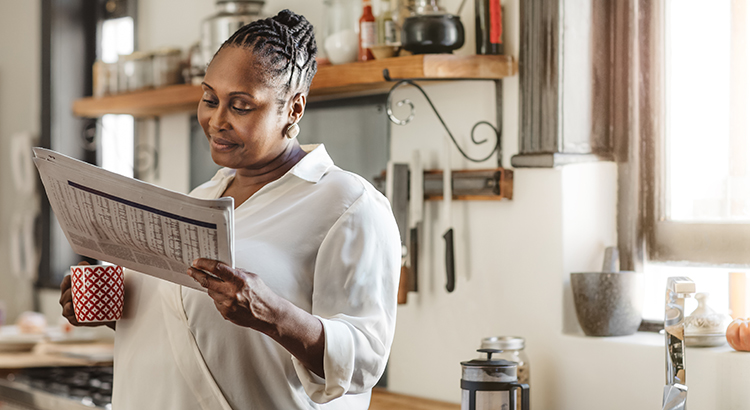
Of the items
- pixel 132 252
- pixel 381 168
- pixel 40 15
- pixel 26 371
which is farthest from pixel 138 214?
pixel 40 15

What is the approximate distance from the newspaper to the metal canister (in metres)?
1.33

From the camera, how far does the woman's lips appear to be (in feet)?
3.24

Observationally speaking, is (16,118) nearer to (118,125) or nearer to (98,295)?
(118,125)

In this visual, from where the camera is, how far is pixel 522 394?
1.43 m

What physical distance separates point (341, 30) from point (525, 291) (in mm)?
748

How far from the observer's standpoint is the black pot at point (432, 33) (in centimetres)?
163

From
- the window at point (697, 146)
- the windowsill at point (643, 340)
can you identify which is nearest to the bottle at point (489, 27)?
the window at point (697, 146)

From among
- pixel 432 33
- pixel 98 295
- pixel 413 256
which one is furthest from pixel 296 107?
pixel 413 256

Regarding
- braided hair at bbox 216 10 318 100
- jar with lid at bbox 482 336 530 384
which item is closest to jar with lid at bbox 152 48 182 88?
jar with lid at bbox 482 336 530 384

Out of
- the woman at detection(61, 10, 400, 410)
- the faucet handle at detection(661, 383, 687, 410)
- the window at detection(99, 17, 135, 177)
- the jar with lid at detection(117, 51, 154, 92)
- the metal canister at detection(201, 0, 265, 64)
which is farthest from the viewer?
the window at detection(99, 17, 135, 177)

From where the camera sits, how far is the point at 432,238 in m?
1.87

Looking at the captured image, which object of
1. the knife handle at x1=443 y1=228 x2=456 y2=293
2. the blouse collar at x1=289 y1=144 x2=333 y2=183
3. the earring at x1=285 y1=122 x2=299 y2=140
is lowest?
the knife handle at x1=443 y1=228 x2=456 y2=293

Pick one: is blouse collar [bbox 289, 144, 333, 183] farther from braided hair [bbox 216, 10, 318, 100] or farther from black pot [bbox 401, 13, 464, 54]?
black pot [bbox 401, 13, 464, 54]

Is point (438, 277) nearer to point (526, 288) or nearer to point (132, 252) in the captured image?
point (526, 288)
